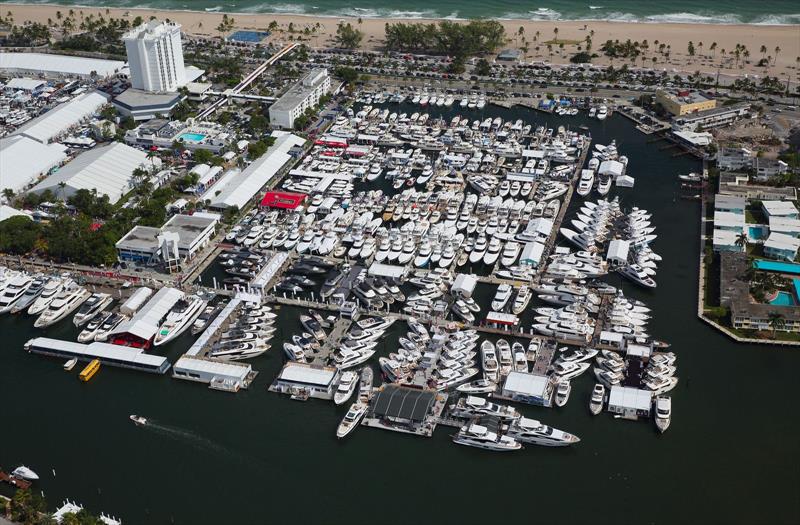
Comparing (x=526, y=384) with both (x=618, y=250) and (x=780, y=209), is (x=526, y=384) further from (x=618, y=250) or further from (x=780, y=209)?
(x=780, y=209)

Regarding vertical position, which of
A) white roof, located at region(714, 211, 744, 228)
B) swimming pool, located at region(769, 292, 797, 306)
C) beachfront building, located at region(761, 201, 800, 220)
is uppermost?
beachfront building, located at region(761, 201, 800, 220)

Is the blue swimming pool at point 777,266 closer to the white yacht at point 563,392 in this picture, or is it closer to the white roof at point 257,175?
the white yacht at point 563,392

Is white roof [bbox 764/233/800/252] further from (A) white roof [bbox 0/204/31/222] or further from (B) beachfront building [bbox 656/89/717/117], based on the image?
(A) white roof [bbox 0/204/31/222]

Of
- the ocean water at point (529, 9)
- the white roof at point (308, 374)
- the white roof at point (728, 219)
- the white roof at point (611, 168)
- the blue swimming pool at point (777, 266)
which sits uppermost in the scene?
the ocean water at point (529, 9)

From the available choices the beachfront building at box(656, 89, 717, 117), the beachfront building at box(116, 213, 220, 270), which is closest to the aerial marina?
the beachfront building at box(116, 213, 220, 270)

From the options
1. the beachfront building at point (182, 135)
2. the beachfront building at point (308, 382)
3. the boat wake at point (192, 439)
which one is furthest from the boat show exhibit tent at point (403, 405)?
the beachfront building at point (182, 135)

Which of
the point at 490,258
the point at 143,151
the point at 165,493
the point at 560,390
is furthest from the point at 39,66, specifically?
the point at 560,390

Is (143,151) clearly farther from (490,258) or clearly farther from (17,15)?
(17,15)

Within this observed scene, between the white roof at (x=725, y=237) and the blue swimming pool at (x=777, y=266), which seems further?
the white roof at (x=725, y=237)
